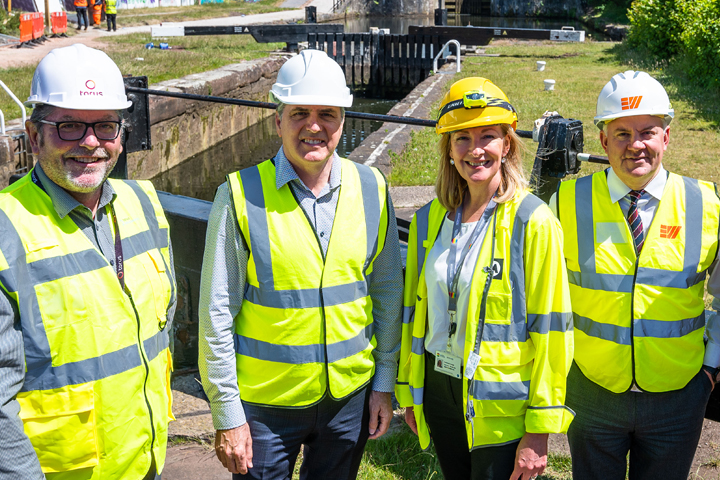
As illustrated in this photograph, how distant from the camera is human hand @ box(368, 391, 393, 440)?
2639 millimetres

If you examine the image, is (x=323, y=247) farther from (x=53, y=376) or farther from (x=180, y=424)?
(x=180, y=424)

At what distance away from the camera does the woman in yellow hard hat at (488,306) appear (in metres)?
2.27

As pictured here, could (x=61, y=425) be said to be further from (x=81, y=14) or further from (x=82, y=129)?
(x=81, y=14)

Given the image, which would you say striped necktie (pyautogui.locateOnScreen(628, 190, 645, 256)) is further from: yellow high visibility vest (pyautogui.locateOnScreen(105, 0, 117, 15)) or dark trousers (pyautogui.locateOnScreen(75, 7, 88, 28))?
dark trousers (pyautogui.locateOnScreen(75, 7, 88, 28))

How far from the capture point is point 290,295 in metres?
2.39

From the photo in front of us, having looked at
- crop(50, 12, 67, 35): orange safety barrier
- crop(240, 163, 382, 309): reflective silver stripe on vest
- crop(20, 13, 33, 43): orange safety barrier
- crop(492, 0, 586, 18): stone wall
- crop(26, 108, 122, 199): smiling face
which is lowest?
crop(240, 163, 382, 309): reflective silver stripe on vest

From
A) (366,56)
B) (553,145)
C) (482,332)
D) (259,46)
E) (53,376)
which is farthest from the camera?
(366,56)

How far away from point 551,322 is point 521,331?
10 cm

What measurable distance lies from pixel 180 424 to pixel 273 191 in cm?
208

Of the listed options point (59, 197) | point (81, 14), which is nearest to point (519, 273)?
point (59, 197)

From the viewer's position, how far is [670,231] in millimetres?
2465

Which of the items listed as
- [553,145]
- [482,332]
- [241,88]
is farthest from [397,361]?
[241,88]

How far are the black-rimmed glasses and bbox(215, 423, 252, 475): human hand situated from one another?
1.07 metres

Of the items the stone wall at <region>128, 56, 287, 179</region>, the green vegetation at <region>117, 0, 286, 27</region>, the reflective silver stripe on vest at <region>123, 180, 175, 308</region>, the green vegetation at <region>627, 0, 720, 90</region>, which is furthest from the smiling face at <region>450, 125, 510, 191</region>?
the green vegetation at <region>117, 0, 286, 27</region>
